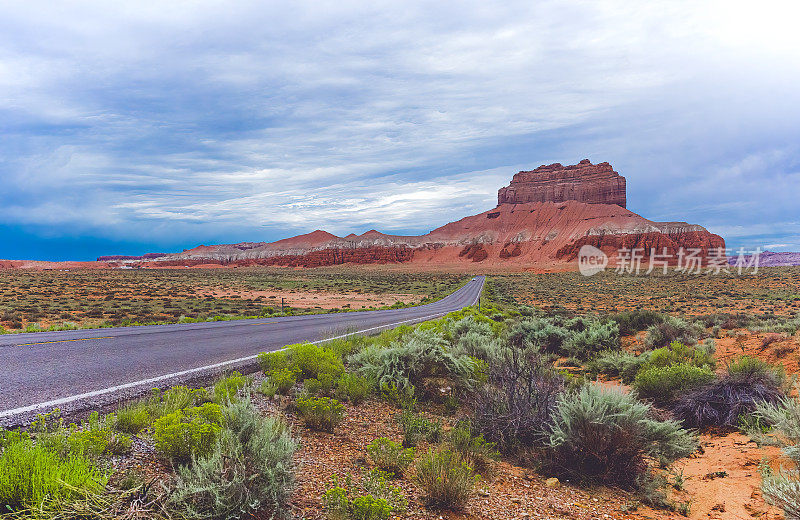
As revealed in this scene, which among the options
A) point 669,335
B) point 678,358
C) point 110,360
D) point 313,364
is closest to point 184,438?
point 313,364

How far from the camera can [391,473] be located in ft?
13.6

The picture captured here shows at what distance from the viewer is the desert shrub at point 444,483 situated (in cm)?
378

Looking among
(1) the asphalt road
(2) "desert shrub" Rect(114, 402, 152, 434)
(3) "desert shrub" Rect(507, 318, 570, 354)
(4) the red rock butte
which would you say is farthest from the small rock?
(4) the red rock butte

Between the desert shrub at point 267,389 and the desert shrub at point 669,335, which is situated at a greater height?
the desert shrub at point 267,389

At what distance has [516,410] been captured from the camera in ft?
18.3

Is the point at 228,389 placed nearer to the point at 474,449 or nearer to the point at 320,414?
the point at 320,414

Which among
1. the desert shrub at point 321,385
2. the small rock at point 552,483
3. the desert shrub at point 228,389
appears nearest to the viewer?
the small rock at point 552,483

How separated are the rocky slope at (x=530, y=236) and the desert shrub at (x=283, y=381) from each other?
12179cm

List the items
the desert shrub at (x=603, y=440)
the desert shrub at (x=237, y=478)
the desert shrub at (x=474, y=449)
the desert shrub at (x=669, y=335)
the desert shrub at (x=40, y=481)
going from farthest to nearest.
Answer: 1. the desert shrub at (x=669, y=335)
2. the desert shrub at (x=603, y=440)
3. the desert shrub at (x=474, y=449)
4. the desert shrub at (x=237, y=478)
5. the desert shrub at (x=40, y=481)

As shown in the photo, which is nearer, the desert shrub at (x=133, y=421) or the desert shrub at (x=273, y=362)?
the desert shrub at (x=133, y=421)

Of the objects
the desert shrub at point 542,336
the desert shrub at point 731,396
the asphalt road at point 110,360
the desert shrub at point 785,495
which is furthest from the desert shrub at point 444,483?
the desert shrub at point 542,336

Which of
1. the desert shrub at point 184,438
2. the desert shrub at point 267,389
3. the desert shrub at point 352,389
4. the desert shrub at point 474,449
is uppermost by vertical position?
the desert shrub at point 184,438

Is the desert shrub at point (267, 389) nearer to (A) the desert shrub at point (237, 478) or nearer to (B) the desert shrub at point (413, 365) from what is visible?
(B) the desert shrub at point (413, 365)

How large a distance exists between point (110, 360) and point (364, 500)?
679 cm
